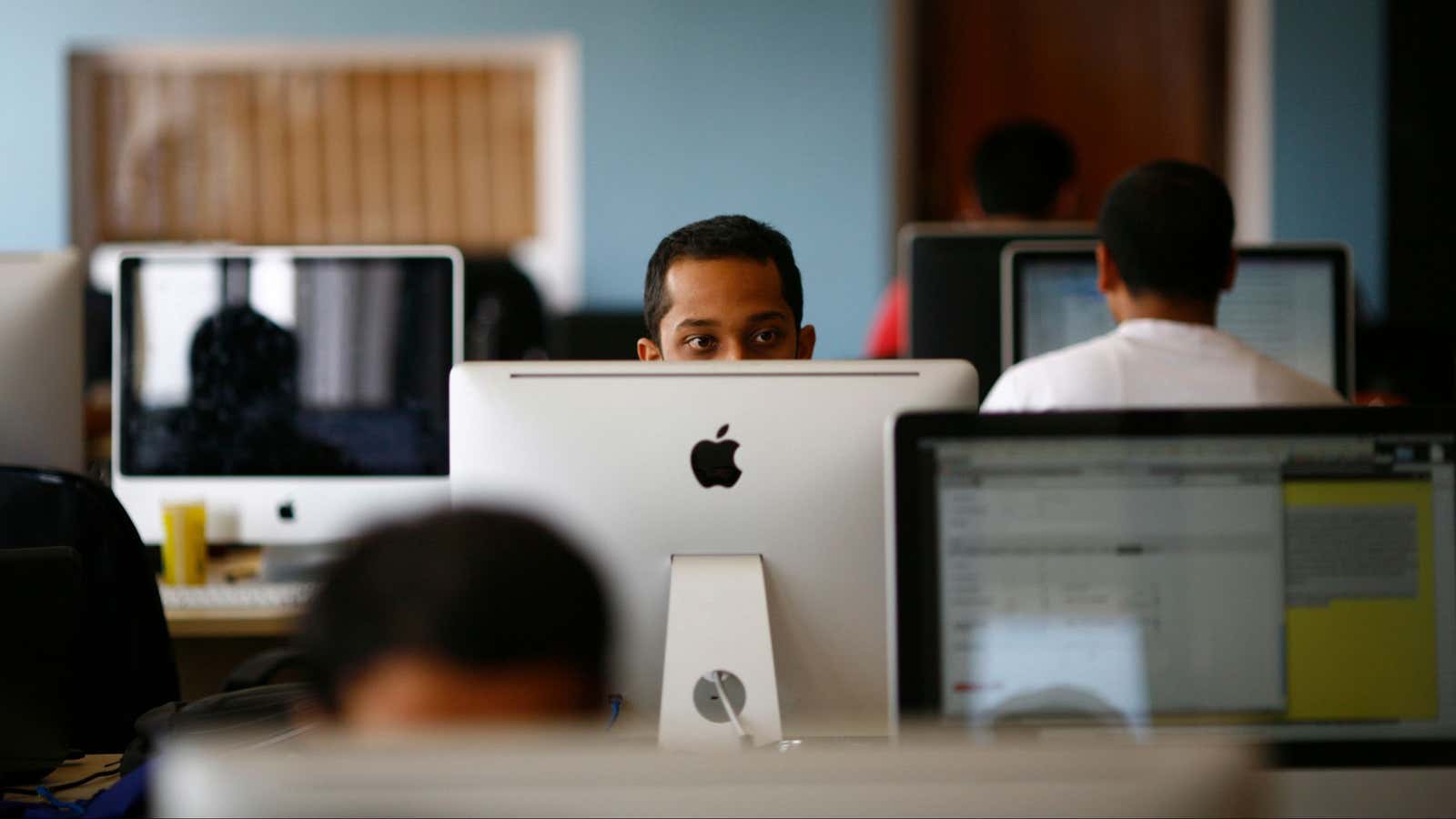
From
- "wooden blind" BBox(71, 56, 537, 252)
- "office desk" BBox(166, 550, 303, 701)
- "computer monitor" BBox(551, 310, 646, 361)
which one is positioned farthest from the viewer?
"wooden blind" BBox(71, 56, 537, 252)

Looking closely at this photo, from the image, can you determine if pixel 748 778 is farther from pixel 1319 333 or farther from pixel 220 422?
pixel 1319 333

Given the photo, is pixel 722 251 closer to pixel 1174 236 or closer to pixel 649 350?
pixel 649 350

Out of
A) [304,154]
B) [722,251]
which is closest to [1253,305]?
[722,251]

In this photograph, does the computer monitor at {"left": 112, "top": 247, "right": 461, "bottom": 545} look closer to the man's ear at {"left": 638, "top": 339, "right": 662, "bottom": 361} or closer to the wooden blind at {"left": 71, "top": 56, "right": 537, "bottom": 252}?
the man's ear at {"left": 638, "top": 339, "right": 662, "bottom": 361}

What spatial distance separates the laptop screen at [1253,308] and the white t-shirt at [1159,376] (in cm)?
49

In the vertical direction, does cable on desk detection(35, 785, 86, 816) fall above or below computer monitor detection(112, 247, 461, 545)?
below

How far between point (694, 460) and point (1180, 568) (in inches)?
16.4

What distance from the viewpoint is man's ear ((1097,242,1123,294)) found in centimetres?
227

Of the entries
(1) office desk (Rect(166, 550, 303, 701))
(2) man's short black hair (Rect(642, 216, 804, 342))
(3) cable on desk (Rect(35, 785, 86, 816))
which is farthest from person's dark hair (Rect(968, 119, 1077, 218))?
(3) cable on desk (Rect(35, 785, 86, 816))

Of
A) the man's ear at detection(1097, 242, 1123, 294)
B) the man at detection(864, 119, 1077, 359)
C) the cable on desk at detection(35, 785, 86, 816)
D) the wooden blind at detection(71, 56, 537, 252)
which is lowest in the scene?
the cable on desk at detection(35, 785, 86, 816)

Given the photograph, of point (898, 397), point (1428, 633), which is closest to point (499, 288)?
point (898, 397)

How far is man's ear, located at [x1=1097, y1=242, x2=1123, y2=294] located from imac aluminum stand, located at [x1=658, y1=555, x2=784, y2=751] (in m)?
1.15

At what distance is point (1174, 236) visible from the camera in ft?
7.20

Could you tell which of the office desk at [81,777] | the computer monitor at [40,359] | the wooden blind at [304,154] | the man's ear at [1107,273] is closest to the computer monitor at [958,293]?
the man's ear at [1107,273]
